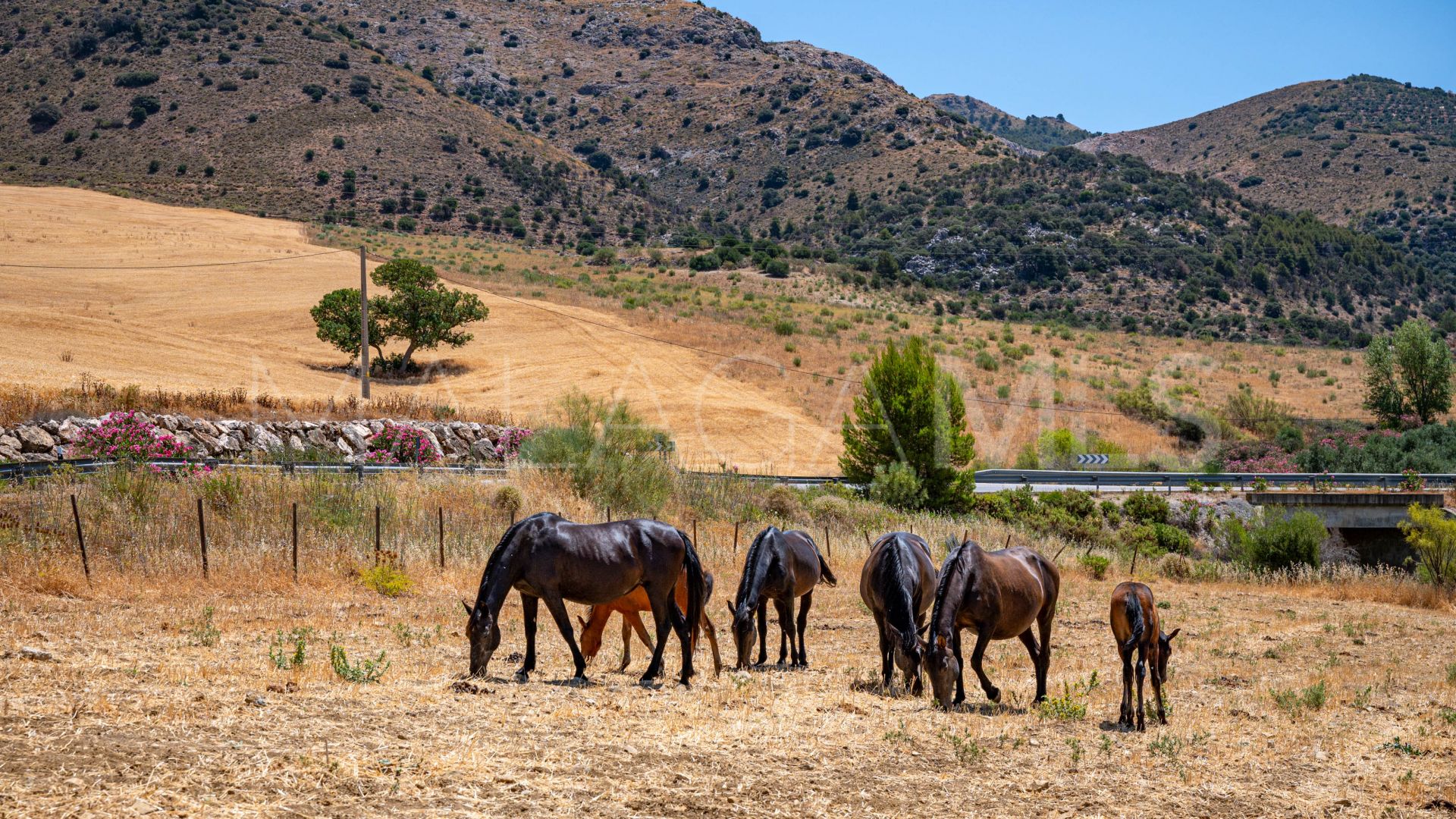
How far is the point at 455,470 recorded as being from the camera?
27.8 meters

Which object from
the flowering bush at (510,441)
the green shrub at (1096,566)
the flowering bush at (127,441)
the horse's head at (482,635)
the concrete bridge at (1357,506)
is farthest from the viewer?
the concrete bridge at (1357,506)

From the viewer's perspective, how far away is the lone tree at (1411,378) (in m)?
56.7

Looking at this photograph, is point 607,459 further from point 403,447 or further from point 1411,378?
point 1411,378

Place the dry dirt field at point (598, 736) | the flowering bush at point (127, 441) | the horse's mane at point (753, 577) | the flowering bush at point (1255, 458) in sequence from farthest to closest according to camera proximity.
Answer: the flowering bush at point (1255, 458) < the flowering bush at point (127, 441) < the horse's mane at point (753, 577) < the dry dirt field at point (598, 736)

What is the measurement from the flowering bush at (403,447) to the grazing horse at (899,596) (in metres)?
19.2

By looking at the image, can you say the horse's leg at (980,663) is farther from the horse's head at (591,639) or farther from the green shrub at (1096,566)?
the green shrub at (1096,566)

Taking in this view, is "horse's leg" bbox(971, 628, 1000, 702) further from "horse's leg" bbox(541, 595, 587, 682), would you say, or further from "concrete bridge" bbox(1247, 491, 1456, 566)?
"concrete bridge" bbox(1247, 491, 1456, 566)

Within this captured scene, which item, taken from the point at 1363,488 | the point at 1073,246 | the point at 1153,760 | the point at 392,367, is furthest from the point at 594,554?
the point at 1073,246

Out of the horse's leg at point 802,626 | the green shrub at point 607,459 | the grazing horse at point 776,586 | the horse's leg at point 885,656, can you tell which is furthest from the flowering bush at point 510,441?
the horse's leg at point 885,656

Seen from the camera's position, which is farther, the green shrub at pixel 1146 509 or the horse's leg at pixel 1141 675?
the green shrub at pixel 1146 509

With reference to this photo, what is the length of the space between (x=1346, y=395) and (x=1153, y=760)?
66.0m

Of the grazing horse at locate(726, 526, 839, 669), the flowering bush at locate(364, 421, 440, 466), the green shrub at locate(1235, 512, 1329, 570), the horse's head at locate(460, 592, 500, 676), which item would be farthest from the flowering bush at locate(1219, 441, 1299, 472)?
the horse's head at locate(460, 592, 500, 676)

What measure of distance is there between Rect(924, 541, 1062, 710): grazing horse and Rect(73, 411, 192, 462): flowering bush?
18.7m

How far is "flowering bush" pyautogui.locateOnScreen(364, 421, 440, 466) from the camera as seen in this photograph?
30078mm
